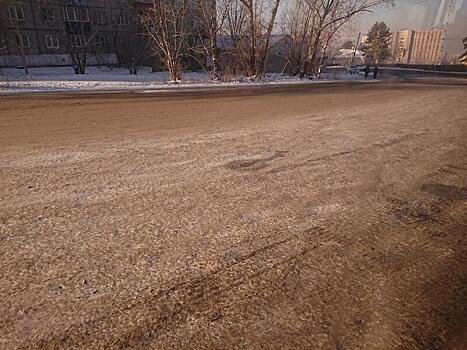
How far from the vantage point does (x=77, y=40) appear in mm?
40750

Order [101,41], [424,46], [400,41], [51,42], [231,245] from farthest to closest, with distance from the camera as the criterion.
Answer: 1. [400,41]
2. [424,46]
3. [101,41]
4. [51,42]
5. [231,245]

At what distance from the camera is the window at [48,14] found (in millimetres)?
43775

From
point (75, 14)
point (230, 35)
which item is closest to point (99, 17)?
point (75, 14)

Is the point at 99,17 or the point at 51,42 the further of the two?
the point at 99,17

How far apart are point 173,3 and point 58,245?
27.7 metres

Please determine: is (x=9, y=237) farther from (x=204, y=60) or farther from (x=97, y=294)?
(x=204, y=60)

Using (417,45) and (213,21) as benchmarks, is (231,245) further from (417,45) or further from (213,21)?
(417,45)

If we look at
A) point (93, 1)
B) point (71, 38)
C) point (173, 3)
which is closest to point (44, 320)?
point (173, 3)

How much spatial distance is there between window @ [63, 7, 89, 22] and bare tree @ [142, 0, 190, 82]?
26.5m

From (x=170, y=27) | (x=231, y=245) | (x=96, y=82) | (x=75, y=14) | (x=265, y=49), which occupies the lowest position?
(x=231, y=245)

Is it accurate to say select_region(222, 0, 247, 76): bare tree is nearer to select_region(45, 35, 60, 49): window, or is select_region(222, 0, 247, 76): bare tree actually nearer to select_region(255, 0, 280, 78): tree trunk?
select_region(255, 0, 280, 78): tree trunk

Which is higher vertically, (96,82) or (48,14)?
(48,14)

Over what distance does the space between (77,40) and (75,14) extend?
28.6ft

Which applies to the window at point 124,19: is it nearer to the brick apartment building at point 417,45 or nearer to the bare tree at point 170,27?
the bare tree at point 170,27
